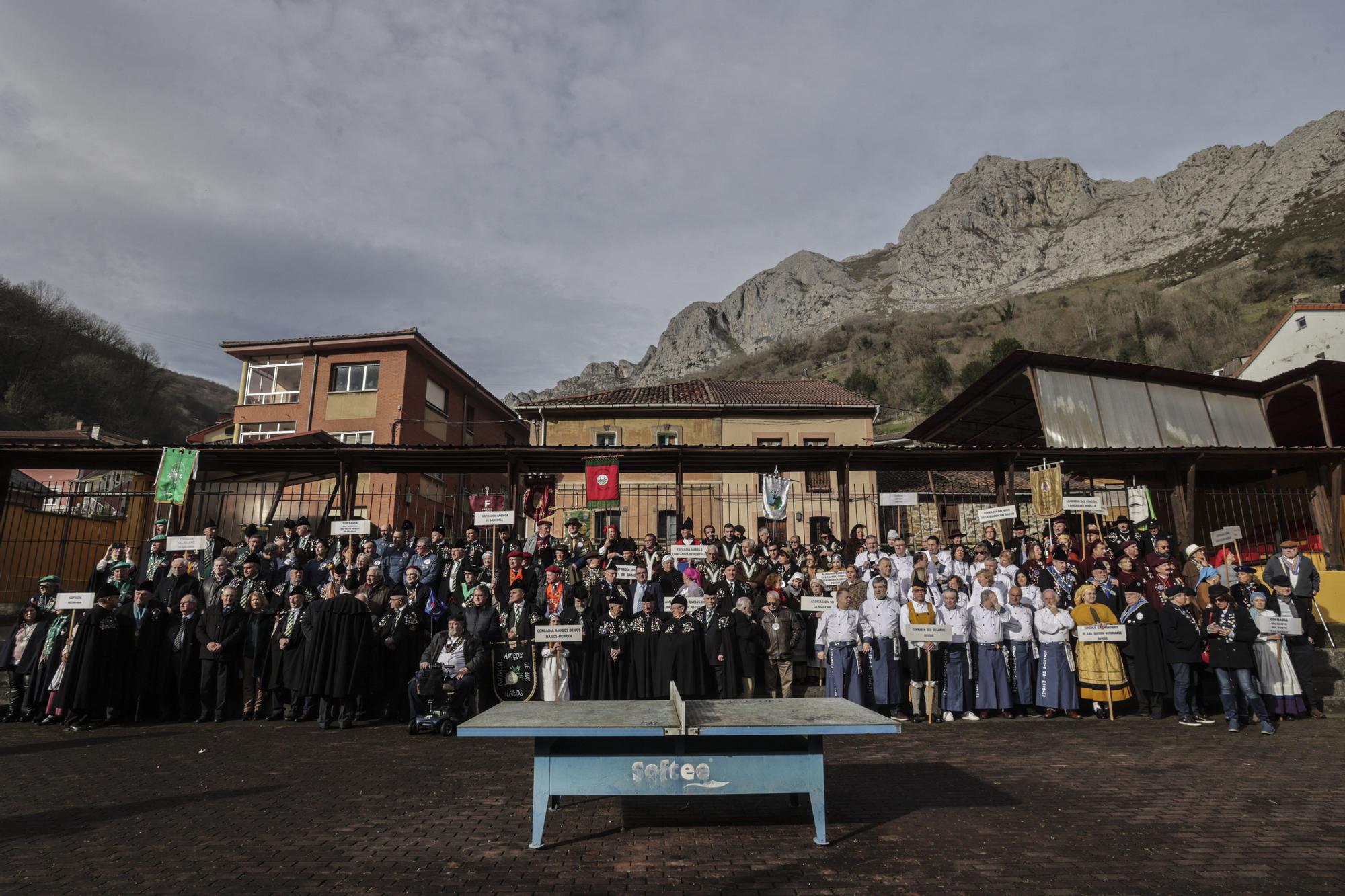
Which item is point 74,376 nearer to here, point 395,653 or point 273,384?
point 273,384

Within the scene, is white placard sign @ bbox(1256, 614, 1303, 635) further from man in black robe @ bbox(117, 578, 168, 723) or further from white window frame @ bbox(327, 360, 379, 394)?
white window frame @ bbox(327, 360, 379, 394)

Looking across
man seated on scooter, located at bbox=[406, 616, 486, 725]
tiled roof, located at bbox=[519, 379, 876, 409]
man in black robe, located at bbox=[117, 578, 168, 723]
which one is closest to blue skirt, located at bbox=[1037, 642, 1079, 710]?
man seated on scooter, located at bbox=[406, 616, 486, 725]

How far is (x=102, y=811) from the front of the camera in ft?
18.4

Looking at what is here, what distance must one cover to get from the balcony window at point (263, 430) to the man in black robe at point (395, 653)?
23939 millimetres

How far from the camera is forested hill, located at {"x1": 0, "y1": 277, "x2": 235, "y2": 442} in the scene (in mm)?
44281

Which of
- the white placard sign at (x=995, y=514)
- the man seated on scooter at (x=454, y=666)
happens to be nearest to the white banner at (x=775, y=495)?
the white placard sign at (x=995, y=514)

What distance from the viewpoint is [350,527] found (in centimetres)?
1245

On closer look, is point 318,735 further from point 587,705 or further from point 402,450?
point 402,450

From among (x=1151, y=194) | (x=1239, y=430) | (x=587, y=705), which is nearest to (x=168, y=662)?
(x=587, y=705)

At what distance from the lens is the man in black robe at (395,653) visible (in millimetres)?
9656

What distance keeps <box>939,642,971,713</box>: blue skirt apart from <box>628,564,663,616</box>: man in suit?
384 cm

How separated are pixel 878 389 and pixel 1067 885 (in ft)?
189

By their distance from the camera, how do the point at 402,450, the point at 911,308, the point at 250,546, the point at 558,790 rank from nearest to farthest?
1. the point at 558,790
2. the point at 250,546
3. the point at 402,450
4. the point at 911,308

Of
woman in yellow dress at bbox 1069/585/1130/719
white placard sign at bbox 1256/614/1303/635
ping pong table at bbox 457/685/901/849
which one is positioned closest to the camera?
ping pong table at bbox 457/685/901/849
